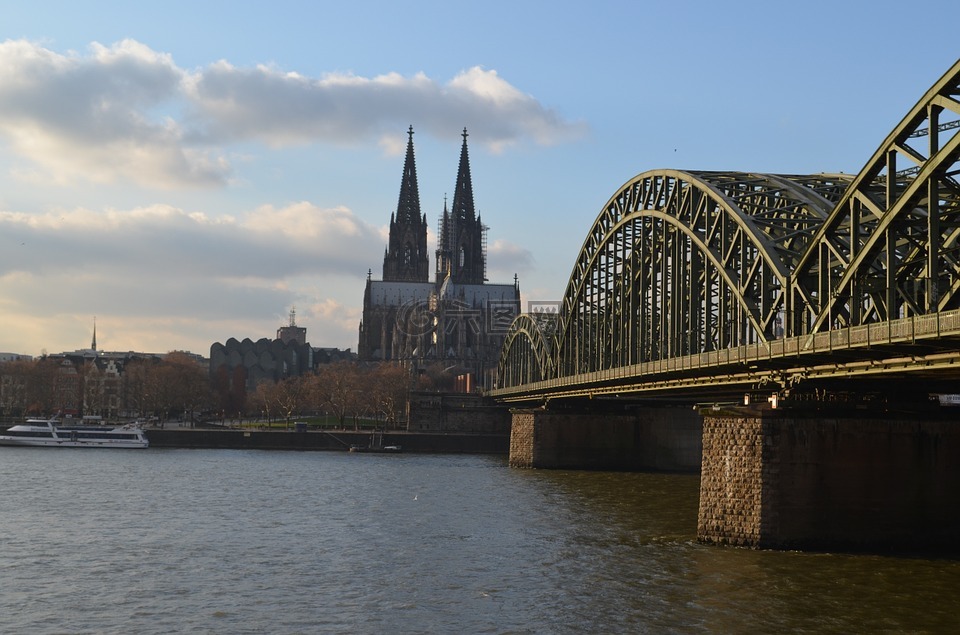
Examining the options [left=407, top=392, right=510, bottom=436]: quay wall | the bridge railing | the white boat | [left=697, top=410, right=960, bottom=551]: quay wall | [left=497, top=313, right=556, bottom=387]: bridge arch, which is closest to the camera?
the bridge railing

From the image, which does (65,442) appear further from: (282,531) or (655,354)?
(282,531)

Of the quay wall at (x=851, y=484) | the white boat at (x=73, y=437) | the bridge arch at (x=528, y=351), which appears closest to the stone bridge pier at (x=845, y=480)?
the quay wall at (x=851, y=484)

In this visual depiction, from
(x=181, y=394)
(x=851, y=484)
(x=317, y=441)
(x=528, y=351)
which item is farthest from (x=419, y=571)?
(x=181, y=394)

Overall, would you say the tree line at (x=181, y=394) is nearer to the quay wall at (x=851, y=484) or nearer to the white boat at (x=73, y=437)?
the white boat at (x=73, y=437)

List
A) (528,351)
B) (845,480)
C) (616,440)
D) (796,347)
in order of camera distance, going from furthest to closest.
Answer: (528,351) < (616,440) < (796,347) < (845,480)

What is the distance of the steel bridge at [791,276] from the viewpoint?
37.0m

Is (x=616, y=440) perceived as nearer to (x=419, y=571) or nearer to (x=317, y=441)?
(x=317, y=441)

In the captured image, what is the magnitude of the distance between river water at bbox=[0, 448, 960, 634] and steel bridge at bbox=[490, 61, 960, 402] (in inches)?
279

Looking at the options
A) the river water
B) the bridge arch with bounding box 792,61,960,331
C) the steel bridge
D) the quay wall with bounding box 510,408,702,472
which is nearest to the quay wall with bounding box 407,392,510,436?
the quay wall with bounding box 510,408,702,472

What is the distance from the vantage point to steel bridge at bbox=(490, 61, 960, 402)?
36969 mm

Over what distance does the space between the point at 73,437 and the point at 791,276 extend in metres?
100

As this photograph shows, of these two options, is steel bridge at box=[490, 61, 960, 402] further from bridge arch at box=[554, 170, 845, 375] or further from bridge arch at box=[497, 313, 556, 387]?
bridge arch at box=[497, 313, 556, 387]

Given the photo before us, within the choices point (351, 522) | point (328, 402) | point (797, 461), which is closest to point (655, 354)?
point (351, 522)

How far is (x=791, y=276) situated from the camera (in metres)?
47.8
